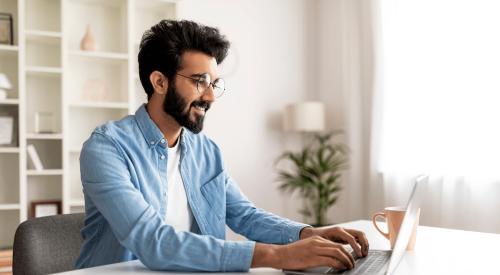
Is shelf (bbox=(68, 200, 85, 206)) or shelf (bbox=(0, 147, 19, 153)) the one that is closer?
shelf (bbox=(0, 147, 19, 153))

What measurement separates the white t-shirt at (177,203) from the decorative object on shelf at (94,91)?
5.96 feet

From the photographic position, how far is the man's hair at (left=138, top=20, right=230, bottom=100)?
1.35 m

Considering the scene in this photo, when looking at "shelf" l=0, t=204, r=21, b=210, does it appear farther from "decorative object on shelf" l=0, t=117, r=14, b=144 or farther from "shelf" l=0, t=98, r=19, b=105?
"shelf" l=0, t=98, r=19, b=105

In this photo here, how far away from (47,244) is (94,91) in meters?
1.94

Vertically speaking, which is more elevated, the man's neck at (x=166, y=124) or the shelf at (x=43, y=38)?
the shelf at (x=43, y=38)

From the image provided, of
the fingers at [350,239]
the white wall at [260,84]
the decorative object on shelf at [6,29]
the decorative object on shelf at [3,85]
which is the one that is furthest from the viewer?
the white wall at [260,84]

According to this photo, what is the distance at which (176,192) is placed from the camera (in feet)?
4.42

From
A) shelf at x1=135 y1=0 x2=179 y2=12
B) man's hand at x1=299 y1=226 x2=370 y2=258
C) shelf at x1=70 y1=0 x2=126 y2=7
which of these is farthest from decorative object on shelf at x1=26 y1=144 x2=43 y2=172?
man's hand at x1=299 y1=226 x2=370 y2=258

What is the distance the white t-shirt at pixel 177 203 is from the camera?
52.1 inches

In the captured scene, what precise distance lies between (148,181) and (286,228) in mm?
423

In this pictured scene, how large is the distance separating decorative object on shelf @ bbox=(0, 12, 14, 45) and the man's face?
1.89 metres

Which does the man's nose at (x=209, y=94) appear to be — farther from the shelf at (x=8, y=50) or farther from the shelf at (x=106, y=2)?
the shelf at (x=106, y=2)

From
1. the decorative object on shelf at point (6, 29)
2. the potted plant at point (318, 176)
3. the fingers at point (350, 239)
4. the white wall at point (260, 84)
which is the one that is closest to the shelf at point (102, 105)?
the decorative object on shelf at point (6, 29)

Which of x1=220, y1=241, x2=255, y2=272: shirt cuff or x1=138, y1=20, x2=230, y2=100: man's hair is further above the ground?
x1=138, y1=20, x2=230, y2=100: man's hair
